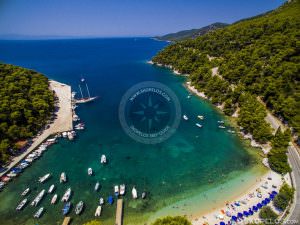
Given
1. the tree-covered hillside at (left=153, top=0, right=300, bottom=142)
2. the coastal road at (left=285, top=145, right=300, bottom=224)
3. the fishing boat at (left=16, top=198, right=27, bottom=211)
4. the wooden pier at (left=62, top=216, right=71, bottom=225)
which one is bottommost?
the fishing boat at (left=16, top=198, right=27, bottom=211)

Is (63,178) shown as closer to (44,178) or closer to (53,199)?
(44,178)

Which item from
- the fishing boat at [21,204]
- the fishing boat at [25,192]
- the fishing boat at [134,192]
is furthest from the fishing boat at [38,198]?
the fishing boat at [134,192]

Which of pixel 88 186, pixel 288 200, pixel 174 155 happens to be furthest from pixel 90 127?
pixel 288 200

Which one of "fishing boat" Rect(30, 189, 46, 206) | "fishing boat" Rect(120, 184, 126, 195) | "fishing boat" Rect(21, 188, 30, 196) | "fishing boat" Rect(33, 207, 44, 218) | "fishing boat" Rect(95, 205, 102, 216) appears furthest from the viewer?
"fishing boat" Rect(120, 184, 126, 195)

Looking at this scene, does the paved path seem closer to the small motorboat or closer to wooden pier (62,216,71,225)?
wooden pier (62,216,71,225)

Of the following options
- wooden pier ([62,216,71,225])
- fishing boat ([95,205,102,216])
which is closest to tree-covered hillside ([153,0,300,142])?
fishing boat ([95,205,102,216])

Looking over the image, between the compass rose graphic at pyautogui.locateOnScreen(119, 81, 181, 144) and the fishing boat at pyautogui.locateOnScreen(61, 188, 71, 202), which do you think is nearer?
the fishing boat at pyautogui.locateOnScreen(61, 188, 71, 202)

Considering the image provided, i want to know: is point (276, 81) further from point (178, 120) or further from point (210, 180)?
point (210, 180)
